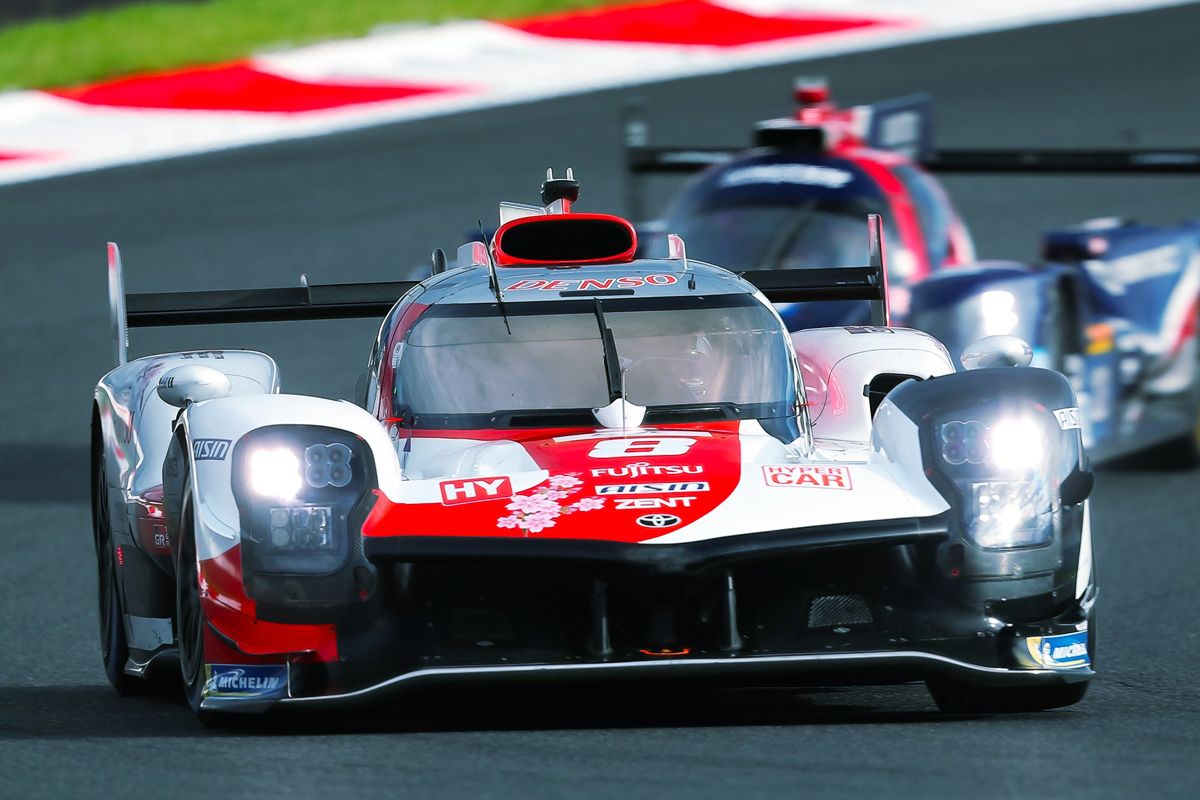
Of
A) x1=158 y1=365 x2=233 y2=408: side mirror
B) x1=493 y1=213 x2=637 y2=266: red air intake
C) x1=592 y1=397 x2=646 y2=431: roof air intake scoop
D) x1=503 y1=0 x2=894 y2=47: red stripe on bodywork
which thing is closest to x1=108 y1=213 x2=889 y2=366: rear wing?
x1=493 y1=213 x2=637 y2=266: red air intake

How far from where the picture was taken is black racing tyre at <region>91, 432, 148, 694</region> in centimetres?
680

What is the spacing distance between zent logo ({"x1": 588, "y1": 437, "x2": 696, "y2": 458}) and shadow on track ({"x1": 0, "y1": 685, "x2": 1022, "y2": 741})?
61cm

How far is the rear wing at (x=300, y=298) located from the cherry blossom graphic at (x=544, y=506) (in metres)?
1.94

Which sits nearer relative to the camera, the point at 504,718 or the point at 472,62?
the point at 504,718

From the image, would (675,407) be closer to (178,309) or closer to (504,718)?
(504,718)

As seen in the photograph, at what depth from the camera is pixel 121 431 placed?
275 inches

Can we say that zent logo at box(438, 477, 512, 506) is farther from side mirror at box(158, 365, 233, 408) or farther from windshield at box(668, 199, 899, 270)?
windshield at box(668, 199, 899, 270)

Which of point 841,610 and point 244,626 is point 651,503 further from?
point 244,626

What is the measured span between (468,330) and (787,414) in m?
0.88

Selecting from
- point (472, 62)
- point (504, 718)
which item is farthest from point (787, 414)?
point (472, 62)

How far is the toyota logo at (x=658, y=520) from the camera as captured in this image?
5.43 m

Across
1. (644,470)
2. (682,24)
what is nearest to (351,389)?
(644,470)

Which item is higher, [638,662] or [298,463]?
[298,463]

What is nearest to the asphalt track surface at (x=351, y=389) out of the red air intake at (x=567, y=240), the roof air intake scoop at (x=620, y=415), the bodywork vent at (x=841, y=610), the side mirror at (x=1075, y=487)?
the bodywork vent at (x=841, y=610)
